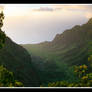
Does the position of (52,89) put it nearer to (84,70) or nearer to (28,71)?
(84,70)

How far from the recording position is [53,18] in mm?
15180

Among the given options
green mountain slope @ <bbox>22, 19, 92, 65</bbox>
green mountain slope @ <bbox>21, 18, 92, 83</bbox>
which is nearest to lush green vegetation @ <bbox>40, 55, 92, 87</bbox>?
green mountain slope @ <bbox>21, 18, 92, 83</bbox>

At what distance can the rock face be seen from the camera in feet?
49.6

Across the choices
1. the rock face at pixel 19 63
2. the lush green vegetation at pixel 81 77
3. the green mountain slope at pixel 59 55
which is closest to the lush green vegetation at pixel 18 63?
the rock face at pixel 19 63

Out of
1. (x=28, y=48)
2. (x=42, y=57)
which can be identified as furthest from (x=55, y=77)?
(x=28, y=48)

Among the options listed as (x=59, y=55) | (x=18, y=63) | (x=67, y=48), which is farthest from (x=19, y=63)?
(x=67, y=48)

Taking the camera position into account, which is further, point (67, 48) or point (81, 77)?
point (67, 48)

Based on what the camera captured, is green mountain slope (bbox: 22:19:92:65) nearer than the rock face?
No

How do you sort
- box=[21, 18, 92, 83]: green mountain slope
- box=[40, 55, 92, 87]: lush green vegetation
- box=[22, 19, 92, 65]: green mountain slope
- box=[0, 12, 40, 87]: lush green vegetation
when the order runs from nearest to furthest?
box=[40, 55, 92, 87]: lush green vegetation
box=[0, 12, 40, 87]: lush green vegetation
box=[21, 18, 92, 83]: green mountain slope
box=[22, 19, 92, 65]: green mountain slope

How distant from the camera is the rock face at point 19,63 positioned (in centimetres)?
1511

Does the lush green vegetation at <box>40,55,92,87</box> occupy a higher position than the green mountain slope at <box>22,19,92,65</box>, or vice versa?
the green mountain slope at <box>22,19,92,65</box>

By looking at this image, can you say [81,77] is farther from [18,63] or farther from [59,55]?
[18,63]

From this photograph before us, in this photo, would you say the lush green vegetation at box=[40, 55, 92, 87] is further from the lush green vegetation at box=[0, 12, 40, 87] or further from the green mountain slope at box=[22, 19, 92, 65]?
the lush green vegetation at box=[0, 12, 40, 87]

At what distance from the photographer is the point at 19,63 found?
1684cm
